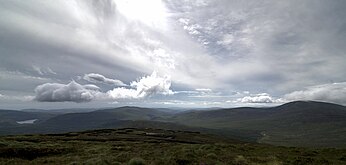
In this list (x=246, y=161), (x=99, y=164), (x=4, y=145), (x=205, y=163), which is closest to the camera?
(x=99, y=164)

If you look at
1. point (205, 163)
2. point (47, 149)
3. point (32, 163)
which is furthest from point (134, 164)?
point (47, 149)

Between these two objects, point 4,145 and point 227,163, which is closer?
point 227,163

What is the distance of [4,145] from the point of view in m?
45.4

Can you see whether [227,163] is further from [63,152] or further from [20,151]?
[20,151]

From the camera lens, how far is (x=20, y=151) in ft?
138

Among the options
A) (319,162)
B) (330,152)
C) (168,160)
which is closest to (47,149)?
(168,160)

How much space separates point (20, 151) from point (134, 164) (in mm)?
26055

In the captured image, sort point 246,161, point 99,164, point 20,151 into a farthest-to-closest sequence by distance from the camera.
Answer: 1. point 20,151
2. point 246,161
3. point 99,164

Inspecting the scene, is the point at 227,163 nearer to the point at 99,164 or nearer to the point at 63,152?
the point at 99,164

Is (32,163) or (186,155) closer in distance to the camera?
(32,163)

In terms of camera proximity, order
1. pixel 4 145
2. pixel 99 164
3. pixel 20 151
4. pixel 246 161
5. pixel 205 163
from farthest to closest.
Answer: pixel 4 145
pixel 20 151
pixel 246 161
pixel 205 163
pixel 99 164

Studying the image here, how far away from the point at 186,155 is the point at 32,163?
19.8 metres

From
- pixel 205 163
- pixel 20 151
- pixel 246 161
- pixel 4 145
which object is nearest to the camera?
pixel 205 163

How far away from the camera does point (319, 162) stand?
35438mm
